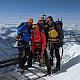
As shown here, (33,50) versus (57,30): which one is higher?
(57,30)

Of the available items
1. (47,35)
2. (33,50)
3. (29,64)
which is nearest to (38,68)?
(29,64)

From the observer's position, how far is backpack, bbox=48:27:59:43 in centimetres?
1038

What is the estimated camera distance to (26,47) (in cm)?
1081

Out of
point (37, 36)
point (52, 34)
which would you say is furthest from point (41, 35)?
point (52, 34)

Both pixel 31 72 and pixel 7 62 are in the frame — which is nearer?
pixel 31 72

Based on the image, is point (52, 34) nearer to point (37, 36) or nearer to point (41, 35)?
point (41, 35)

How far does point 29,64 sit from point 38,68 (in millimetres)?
473

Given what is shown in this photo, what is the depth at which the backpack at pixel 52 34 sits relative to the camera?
1038 cm

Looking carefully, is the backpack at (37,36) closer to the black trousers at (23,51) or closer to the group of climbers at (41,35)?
the group of climbers at (41,35)

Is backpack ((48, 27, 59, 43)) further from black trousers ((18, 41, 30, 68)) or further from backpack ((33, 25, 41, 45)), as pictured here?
black trousers ((18, 41, 30, 68))

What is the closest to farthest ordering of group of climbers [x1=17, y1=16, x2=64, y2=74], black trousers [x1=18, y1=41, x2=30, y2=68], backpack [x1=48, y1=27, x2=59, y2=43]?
1. group of climbers [x1=17, y1=16, x2=64, y2=74]
2. backpack [x1=48, y1=27, x2=59, y2=43]
3. black trousers [x1=18, y1=41, x2=30, y2=68]

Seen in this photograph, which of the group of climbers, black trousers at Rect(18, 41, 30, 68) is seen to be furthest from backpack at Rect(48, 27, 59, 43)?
black trousers at Rect(18, 41, 30, 68)

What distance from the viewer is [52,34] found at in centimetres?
1040

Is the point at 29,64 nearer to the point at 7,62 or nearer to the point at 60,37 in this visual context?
the point at 7,62
